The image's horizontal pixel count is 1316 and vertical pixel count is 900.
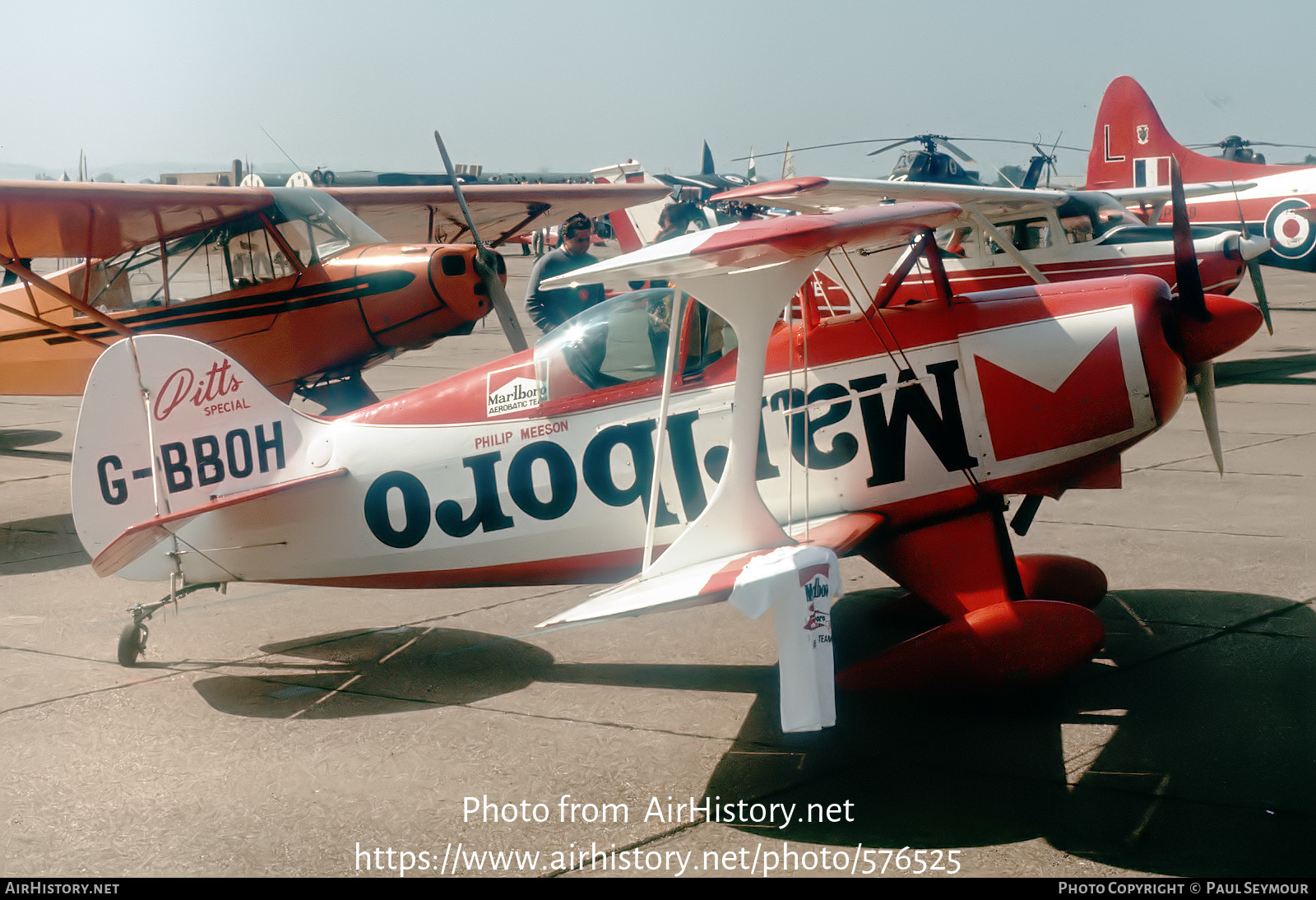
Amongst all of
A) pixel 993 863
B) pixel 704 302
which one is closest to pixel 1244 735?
pixel 993 863

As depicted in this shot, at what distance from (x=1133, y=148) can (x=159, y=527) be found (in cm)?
2248

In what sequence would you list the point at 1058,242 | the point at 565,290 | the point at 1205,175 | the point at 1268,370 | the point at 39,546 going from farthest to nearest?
1. the point at 1205,175
2. the point at 1268,370
3. the point at 1058,242
4. the point at 565,290
5. the point at 39,546

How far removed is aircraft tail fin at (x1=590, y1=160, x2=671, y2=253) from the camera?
18000mm

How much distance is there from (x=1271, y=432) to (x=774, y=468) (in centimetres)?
783

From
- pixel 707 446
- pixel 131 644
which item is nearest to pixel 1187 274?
pixel 707 446

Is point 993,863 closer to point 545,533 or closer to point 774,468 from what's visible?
point 774,468

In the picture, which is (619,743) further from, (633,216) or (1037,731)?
(633,216)

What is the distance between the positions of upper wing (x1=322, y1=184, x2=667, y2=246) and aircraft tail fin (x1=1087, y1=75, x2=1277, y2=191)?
12303 mm

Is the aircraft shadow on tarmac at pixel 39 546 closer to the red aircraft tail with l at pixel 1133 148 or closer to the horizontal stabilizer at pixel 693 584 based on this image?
the horizontal stabilizer at pixel 693 584

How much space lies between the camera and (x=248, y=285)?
10.3 metres

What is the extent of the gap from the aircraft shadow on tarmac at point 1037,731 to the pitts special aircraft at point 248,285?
4.46 metres

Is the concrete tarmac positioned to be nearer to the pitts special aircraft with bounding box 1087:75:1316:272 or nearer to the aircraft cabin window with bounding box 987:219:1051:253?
the aircraft cabin window with bounding box 987:219:1051:253

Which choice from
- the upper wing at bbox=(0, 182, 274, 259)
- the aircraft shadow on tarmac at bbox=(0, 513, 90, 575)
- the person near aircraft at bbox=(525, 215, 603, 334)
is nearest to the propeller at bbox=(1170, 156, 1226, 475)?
the person near aircraft at bbox=(525, 215, 603, 334)

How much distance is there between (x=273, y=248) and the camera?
1038cm
